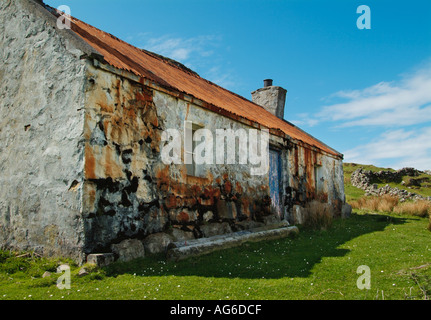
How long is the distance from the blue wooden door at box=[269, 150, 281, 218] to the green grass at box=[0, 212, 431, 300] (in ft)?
11.3

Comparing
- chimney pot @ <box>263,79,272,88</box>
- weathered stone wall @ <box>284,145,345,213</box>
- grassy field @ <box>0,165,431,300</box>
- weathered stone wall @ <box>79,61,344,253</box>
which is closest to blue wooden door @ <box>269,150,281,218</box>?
weathered stone wall @ <box>284,145,345,213</box>

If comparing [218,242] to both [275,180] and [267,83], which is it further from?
[267,83]

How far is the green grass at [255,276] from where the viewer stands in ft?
14.9

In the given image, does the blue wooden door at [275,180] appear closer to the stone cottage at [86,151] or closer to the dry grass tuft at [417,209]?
the stone cottage at [86,151]

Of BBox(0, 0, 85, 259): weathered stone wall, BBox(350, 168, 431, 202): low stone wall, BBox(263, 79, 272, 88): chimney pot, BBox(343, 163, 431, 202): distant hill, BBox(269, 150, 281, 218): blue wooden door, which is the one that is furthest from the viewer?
BBox(343, 163, 431, 202): distant hill

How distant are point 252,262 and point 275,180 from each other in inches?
220

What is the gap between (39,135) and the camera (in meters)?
6.76

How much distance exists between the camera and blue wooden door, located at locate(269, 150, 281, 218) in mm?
11227

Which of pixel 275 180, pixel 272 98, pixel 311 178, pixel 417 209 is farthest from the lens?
pixel 272 98

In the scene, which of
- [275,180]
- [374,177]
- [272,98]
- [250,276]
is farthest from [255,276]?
[374,177]

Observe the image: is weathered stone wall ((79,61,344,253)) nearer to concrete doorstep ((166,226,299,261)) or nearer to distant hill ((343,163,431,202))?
concrete doorstep ((166,226,299,261))

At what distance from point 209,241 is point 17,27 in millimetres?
5921
